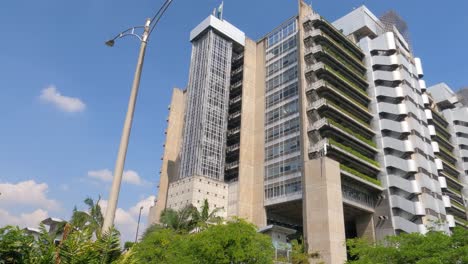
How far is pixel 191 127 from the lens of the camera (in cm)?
7812

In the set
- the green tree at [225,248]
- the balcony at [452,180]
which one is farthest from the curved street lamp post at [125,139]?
the balcony at [452,180]

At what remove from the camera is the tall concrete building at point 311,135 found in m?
66.2

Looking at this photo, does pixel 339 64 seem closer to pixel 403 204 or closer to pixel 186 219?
pixel 403 204

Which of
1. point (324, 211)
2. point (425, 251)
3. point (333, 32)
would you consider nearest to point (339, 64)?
point (333, 32)

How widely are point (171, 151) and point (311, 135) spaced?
35.0 meters

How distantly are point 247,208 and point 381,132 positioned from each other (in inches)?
1166

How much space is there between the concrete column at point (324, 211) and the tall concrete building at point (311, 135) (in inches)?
7.0

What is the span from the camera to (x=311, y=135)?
6750 cm

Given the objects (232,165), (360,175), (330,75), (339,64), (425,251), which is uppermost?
(339,64)

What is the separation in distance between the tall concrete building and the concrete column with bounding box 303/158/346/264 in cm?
18

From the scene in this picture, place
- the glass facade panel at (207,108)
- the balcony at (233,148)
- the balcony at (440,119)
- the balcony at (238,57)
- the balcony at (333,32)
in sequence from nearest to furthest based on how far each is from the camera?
the glass facade panel at (207,108)
the balcony at (333,32)
the balcony at (233,148)
the balcony at (238,57)
the balcony at (440,119)

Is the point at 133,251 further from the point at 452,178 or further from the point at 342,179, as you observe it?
the point at 452,178

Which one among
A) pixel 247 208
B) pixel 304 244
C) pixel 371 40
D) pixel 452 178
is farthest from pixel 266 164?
pixel 452 178

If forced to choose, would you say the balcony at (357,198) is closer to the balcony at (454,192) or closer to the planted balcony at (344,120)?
the planted balcony at (344,120)
